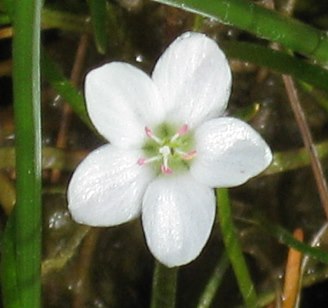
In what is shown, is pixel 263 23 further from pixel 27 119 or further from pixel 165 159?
pixel 27 119

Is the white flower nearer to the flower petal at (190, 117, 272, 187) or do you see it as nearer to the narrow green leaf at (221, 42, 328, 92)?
the flower petal at (190, 117, 272, 187)

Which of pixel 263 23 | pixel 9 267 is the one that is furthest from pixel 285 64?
pixel 9 267

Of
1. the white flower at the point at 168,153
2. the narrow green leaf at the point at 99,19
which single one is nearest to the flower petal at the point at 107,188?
the white flower at the point at 168,153

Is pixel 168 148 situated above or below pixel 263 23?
below

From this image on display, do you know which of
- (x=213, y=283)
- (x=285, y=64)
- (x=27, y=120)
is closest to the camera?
(x=27, y=120)

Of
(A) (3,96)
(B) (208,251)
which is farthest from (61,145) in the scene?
(B) (208,251)

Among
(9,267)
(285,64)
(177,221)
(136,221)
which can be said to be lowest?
(136,221)

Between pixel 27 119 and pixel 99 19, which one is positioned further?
pixel 99 19
